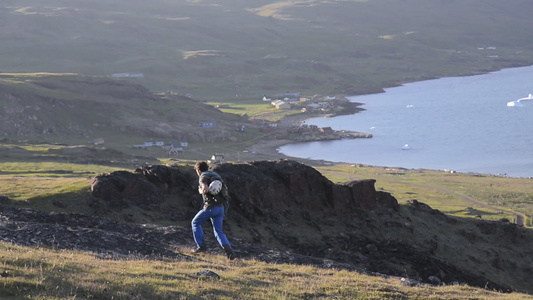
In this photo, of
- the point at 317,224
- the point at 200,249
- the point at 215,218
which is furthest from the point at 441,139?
the point at 215,218

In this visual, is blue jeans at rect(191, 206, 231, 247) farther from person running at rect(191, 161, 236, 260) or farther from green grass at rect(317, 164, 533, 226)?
green grass at rect(317, 164, 533, 226)

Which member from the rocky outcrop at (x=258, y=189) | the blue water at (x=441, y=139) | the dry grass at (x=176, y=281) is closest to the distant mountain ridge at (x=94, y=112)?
the blue water at (x=441, y=139)

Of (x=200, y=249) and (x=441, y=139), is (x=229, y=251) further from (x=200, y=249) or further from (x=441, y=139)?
(x=441, y=139)

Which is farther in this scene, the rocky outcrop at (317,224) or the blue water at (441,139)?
the blue water at (441,139)

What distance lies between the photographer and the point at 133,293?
15375 mm

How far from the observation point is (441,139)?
14400 cm

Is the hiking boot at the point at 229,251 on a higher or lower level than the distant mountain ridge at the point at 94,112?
lower

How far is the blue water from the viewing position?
399 ft

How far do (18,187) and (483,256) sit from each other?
27.5 metres

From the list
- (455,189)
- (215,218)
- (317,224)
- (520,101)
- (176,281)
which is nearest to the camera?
(176,281)

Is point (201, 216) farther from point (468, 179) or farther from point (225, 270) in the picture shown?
point (468, 179)

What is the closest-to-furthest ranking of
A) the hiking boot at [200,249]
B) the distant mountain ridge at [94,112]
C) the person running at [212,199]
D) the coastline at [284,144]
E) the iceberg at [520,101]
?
the person running at [212,199] < the hiking boot at [200,249] < the coastline at [284,144] < the distant mountain ridge at [94,112] < the iceberg at [520,101]

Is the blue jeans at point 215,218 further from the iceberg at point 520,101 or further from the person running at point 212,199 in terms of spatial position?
the iceberg at point 520,101

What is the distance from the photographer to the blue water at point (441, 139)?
122 meters
